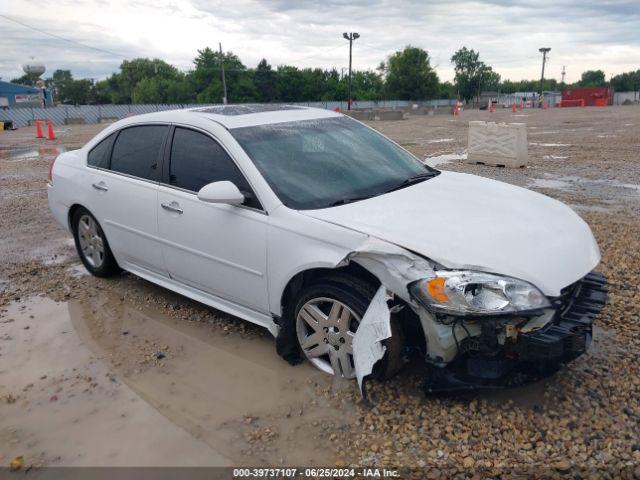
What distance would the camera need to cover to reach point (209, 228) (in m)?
3.68

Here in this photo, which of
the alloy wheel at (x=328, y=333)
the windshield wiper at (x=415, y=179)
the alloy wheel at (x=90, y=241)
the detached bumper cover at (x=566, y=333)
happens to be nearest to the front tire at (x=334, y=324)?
the alloy wheel at (x=328, y=333)

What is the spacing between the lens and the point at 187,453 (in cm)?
274

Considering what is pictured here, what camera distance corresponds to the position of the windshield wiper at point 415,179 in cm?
373

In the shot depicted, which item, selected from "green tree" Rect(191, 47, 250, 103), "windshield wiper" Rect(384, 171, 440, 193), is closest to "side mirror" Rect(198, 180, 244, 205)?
"windshield wiper" Rect(384, 171, 440, 193)

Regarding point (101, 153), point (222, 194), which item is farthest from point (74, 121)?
point (222, 194)

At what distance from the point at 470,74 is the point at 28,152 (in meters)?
104

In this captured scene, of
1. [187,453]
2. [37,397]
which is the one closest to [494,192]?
[187,453]

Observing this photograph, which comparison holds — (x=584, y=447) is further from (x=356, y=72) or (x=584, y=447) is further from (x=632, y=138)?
(x=356, y=72)

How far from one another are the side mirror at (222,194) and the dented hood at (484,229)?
500mm

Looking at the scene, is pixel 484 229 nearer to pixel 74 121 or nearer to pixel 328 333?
pixel 328 333

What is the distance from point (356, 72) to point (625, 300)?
4396 inches

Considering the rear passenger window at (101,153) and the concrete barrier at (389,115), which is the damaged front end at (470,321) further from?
the concrete barrier at (389,115)

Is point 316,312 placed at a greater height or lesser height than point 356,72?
lesser

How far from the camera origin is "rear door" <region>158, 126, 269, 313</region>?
344 cm
